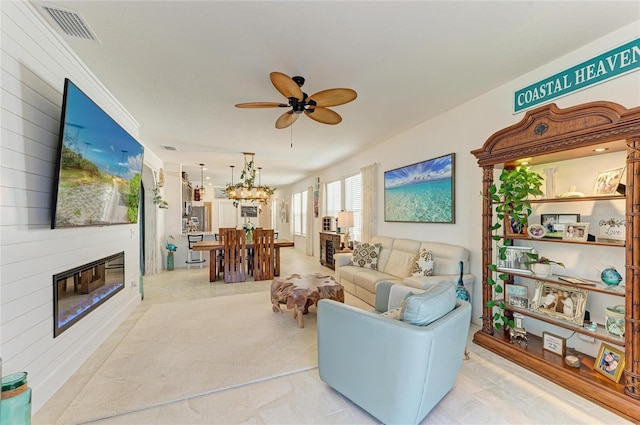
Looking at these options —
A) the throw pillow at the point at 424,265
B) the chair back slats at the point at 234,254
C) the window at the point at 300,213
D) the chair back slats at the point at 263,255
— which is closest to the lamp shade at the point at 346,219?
the chair back slats at the point at 263,255

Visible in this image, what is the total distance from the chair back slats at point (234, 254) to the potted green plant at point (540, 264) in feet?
15.9

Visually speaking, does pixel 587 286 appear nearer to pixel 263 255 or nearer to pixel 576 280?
pixel 576 280

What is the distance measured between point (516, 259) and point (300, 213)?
8731 millimetres

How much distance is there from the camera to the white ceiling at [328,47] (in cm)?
184

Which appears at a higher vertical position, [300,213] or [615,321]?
[300,213]

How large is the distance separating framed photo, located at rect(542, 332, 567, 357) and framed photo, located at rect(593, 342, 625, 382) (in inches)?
8.5

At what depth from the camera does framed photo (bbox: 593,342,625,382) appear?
1.95 metres

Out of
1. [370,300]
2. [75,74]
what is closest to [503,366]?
[370,300]

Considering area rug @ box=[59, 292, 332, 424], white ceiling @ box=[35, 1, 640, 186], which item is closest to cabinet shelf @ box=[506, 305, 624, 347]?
area rug @ box=[59, 292, 332, 424]

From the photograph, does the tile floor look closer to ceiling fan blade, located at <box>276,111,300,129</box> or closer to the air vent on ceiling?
ceiling fan blade, located at <box>276,111,300,129</box>

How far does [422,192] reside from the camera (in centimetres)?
417

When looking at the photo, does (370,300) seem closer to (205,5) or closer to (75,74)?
(205,5)

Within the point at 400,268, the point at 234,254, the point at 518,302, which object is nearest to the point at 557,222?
the point at 518,302

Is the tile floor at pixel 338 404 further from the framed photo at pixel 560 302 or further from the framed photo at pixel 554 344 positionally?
the framed photo at pixel 560 302
